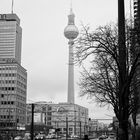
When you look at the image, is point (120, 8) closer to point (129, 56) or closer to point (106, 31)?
point (106, 31)

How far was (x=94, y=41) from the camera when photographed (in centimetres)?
1658

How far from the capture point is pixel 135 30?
13.6 metres

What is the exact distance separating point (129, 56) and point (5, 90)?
144 meters

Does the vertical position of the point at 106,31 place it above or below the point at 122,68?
above

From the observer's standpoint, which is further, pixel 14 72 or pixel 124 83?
pixel 14 72

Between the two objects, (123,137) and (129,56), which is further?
(129,56)

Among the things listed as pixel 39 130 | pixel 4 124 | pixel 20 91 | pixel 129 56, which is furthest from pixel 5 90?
pixel 129 56

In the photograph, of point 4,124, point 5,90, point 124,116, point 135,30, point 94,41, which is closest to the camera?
point 124,116

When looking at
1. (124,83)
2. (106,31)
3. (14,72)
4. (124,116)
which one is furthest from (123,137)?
(14,72)

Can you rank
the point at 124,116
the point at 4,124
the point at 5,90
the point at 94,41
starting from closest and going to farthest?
the point at 124,116, the point at 94,41, the point at 4,124, the point at 5,90

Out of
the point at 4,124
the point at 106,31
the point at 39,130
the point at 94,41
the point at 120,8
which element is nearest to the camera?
the point at 120,8

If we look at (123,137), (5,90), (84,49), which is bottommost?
(123,137)

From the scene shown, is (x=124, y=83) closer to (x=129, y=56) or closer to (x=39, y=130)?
(x=129, y=56)

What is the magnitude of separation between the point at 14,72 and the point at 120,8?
15083cm
